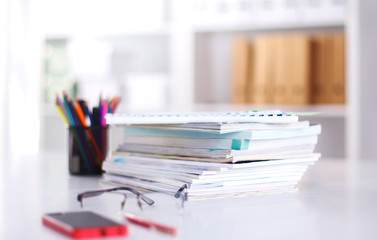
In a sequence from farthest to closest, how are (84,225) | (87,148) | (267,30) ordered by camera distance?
(267,30) < (87,148) < (84,225)

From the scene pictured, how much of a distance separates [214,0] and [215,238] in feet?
8.60

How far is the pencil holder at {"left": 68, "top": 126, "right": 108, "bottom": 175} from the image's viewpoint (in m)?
1.00

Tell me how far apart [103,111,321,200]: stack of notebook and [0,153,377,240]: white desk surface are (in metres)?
0.02

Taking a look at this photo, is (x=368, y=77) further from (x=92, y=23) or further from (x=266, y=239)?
(x=266, y=239)

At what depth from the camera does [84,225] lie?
0.46 metres

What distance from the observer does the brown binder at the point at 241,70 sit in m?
2.88

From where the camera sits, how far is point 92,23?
10.8 feet

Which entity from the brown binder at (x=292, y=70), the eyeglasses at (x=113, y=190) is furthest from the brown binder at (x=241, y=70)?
the eyeglasses at (x=113, y=190)

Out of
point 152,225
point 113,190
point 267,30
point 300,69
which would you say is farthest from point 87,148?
point 267,30

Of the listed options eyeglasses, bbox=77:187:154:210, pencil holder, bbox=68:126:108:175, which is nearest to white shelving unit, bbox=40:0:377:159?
pencil holder, bbox=68:126:108:175

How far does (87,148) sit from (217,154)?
1.29ft

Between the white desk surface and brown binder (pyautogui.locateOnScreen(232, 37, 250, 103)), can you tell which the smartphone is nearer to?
the white desk surface

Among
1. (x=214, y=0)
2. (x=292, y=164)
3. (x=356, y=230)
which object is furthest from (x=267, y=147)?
(x=214, y=0)

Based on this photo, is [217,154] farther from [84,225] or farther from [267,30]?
[267,30]
